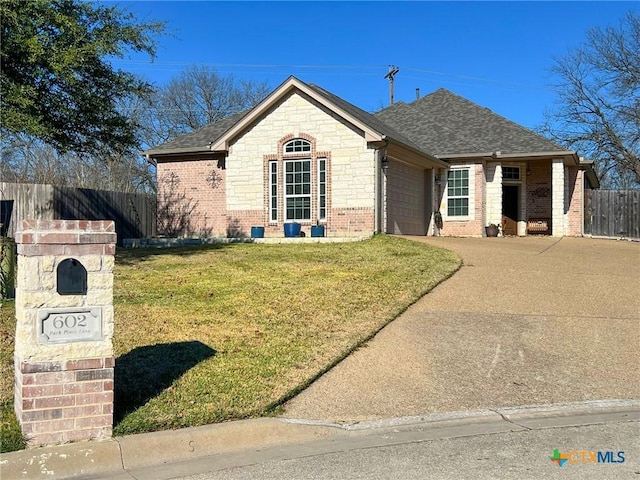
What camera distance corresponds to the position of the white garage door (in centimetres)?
1867

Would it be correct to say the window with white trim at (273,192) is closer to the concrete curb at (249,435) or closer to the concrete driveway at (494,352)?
the concrete driveway at (494,352)

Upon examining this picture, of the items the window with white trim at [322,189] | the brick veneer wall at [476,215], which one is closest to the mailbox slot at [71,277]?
the window with white trim at [322,189]

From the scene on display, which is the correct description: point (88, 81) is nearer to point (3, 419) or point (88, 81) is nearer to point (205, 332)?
point (205, 332)

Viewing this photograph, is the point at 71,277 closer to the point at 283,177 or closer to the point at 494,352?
the point at 494,352

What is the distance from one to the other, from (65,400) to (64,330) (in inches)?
21.1

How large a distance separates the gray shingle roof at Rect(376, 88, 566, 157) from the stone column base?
18980mm

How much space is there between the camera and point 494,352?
7207 mm

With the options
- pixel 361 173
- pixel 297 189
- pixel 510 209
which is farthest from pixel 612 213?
pixel 297 189

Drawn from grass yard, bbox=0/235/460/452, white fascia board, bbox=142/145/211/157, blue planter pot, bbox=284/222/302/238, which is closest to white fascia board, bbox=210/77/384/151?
white fascia board, bbox=142/145/211/157

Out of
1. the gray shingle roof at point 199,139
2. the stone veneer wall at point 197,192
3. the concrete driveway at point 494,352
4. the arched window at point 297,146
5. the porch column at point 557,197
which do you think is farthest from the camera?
the porch column at point 557,197

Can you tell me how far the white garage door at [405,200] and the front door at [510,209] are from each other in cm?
400

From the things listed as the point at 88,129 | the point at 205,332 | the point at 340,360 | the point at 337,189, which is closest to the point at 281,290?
the point at 205,332

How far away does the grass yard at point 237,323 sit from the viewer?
555 centimetres

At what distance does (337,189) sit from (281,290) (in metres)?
8.67
